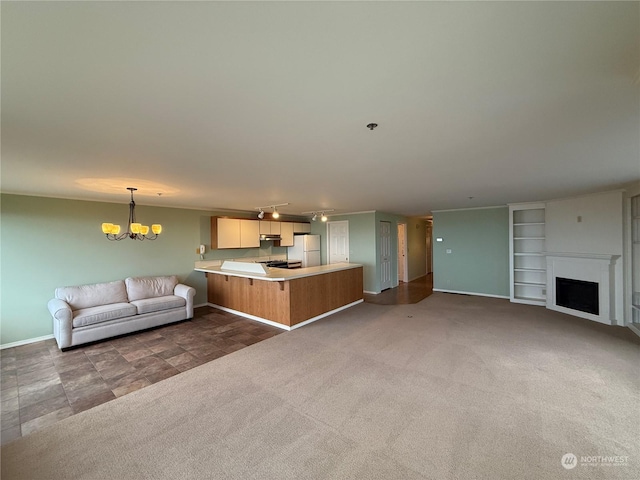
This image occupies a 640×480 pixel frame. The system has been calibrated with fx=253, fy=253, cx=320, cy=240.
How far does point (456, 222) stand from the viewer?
278 inches

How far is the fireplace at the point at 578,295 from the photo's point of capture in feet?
15.3

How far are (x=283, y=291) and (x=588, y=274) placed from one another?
5.69 meters

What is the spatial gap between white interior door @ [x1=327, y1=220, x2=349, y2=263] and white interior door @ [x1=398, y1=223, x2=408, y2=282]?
2208mm

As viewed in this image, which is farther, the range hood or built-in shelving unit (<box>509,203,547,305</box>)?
the range hood

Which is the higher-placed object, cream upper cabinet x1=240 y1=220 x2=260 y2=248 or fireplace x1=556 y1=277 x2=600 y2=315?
cream upper cabinet x1=240 y1=220 x2=260 y2=248

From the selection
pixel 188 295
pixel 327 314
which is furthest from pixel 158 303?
pixel 327 314

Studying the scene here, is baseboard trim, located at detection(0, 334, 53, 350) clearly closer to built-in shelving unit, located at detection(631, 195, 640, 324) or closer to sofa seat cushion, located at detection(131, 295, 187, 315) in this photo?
sofa seat cushion, located at detection(131, 295, 187, 315)

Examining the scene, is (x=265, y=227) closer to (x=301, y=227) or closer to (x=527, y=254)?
(x=301, y=227)

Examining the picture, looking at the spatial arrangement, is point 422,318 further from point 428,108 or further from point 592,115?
point 428,108

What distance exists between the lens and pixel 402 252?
8992 millimetres

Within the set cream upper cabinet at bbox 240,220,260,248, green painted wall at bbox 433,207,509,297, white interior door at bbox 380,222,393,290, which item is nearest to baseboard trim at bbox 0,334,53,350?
cream upper cabinet at bbox 240,220,260,248

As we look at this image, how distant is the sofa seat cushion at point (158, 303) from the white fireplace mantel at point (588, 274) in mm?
7603

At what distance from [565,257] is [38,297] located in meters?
9.69

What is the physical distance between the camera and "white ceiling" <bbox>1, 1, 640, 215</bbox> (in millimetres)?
908
